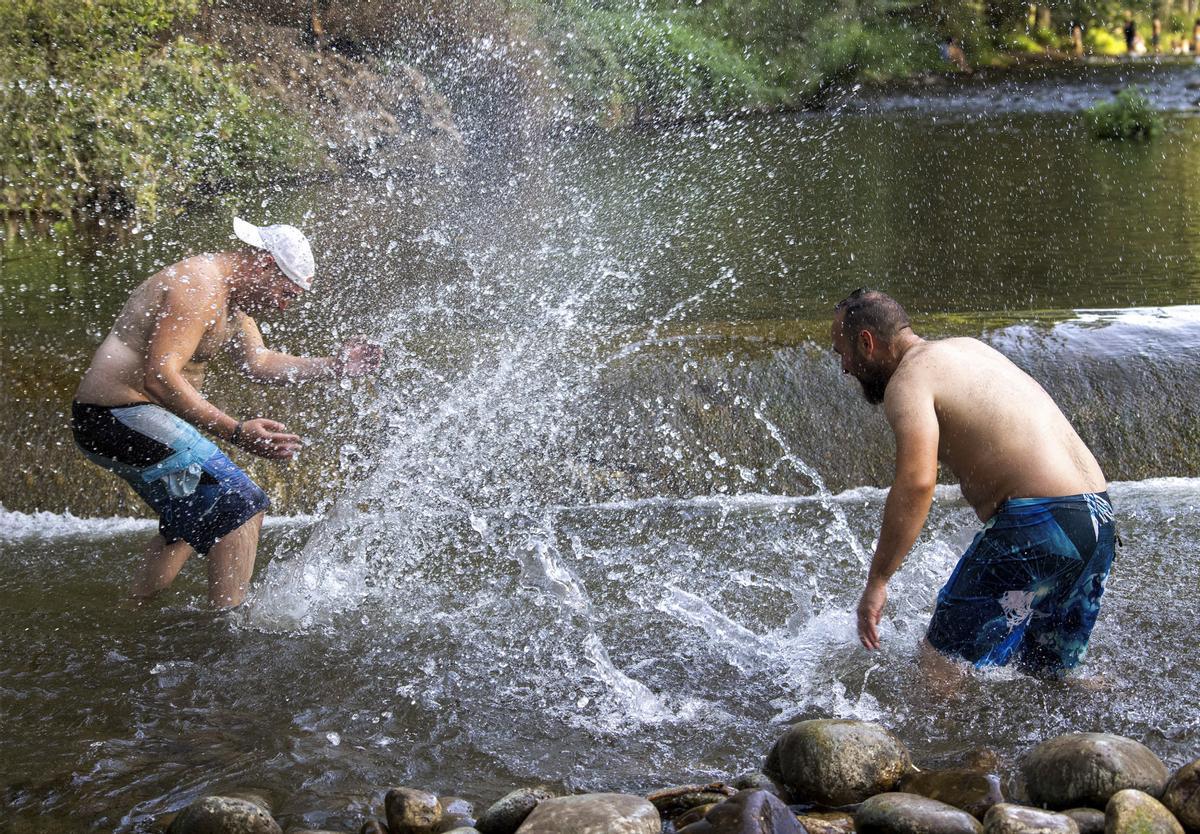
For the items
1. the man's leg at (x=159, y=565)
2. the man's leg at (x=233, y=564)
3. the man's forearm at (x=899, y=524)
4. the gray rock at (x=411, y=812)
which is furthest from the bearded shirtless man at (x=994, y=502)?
the man's leg at (x=159, y=565)

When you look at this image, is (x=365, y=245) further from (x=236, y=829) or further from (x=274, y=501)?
(x=236, y=829)

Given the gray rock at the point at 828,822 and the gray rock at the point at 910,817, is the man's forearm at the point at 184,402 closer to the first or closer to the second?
the gray rock at the point at 828,822

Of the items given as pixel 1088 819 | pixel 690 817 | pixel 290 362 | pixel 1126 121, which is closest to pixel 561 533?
pixel 290 362

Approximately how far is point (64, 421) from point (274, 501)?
1486 millimetres

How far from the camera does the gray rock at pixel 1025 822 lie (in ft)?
10.4

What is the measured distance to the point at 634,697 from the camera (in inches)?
179

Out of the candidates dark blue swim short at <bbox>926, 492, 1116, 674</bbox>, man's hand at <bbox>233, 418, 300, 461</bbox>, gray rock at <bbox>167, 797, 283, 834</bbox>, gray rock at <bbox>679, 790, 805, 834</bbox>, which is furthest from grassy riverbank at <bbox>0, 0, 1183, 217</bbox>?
gray rock at <bbox>679, 790, 805, 834</bbox>

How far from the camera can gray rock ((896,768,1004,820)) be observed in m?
3.53

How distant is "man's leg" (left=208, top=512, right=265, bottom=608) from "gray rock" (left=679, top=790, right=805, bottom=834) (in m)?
2.86

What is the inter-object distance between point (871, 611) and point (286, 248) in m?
2.98

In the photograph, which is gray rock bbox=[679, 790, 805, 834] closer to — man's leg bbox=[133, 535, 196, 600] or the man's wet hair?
the man's wet hair

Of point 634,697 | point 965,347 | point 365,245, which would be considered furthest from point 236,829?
point 365,245

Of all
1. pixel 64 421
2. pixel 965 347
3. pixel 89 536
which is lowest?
pixel 89 536

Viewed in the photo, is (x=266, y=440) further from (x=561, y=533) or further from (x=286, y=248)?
(x=561, y=533)
